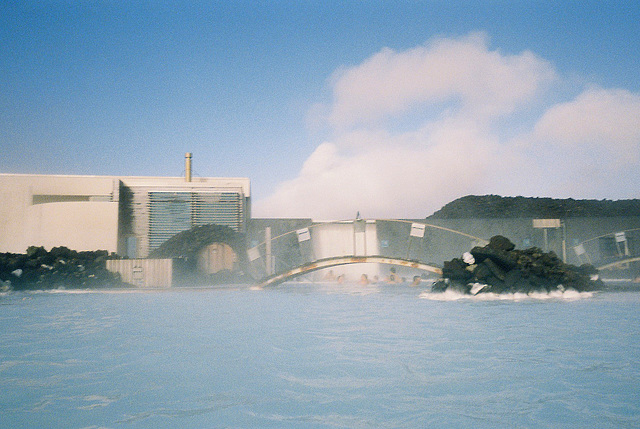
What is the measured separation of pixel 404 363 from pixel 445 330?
10.7 feet

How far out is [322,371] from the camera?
6.02 meters

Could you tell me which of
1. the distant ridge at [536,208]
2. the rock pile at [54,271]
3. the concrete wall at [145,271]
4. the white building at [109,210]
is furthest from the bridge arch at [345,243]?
the distant ridge at [536,208]

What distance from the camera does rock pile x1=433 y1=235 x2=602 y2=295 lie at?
17.0 metres

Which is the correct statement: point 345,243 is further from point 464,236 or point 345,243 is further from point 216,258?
point 216,258

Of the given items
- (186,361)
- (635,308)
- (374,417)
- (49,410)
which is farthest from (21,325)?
(635,308)

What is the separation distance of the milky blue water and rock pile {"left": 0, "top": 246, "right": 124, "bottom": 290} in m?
11.7

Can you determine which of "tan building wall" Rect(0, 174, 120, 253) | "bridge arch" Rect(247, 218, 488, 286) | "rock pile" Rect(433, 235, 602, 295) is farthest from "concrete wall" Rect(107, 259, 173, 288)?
"rock pile" Rect(433, 235, 602, 295)

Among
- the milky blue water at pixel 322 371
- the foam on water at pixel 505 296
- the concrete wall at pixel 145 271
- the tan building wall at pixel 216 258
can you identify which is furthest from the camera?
the tan building wall at pixel 216 258

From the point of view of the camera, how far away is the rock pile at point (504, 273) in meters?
17.0

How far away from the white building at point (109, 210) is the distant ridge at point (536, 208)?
99.8 feet

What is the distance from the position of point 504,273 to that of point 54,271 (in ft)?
63.9

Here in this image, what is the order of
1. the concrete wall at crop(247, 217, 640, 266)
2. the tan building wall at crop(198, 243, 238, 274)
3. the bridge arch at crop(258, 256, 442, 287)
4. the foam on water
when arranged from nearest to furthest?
the foam on water, the bridge arch at crop(258, 256, 442, 287), the tan building wall at crop(198, 243, 238, 274), the concrete wall at crop(247, 217, 640, 266)

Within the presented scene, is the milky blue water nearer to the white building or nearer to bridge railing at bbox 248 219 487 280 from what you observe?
the white building

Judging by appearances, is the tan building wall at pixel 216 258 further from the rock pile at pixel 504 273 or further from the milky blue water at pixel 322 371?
the milky blue water at pixel 322 371
